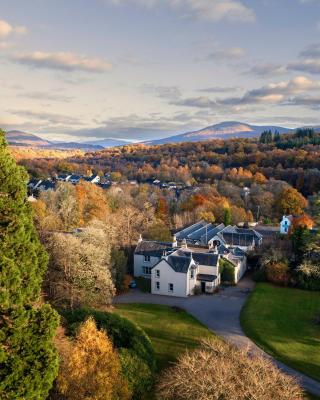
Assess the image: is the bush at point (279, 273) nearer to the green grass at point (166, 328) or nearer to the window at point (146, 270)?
the green grass at point (166, 328)

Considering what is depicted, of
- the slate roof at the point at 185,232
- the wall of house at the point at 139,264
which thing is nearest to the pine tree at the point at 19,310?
the wall of house at the point at 139,264

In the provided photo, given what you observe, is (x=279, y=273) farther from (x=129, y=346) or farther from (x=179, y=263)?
(x=129, y=346)

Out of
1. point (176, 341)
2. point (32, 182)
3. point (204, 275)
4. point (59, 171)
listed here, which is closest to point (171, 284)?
point (204, 275)

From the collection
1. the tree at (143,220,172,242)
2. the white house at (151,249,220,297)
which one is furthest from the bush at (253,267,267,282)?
the tree at (143,220,172,242)

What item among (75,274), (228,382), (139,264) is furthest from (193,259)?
(228,382)

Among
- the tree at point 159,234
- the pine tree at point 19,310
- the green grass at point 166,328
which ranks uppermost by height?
the pine tree at point 19,310

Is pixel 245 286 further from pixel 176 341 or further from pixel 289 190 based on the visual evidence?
pixel 289 190
